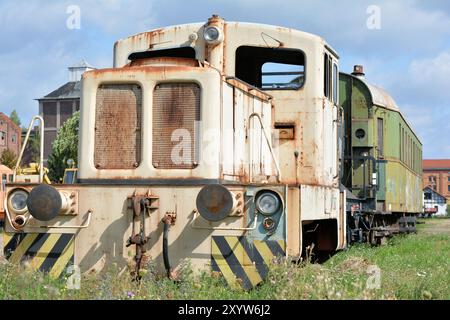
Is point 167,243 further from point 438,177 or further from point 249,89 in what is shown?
point 438,177

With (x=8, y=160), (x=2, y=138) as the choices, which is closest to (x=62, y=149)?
(x=8, y=160)

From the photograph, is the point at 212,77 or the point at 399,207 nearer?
the point at 212,77

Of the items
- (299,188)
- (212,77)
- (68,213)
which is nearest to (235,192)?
(299,188)

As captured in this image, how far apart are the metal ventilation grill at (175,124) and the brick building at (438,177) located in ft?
359

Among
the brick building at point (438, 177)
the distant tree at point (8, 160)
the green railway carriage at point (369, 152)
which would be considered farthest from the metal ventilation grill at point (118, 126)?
the brick building at point (438, 177)

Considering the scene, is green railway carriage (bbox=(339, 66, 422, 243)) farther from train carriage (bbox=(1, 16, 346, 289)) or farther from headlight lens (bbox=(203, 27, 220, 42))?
train carriage (bbox=(1, 16, 346, 289))

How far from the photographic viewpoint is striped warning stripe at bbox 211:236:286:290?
7230 millimetres

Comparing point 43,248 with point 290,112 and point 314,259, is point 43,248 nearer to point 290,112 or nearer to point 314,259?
point 290,112

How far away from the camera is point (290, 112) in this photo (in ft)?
29.8

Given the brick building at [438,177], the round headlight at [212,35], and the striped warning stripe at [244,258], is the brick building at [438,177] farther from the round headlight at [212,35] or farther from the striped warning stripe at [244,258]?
Result: the striped warning stripe at [244,258]

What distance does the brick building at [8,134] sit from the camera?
74.4 metres

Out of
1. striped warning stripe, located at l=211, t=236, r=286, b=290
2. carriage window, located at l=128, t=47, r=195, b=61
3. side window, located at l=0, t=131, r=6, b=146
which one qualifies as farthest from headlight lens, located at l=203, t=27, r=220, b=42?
side window, located at l=0, t=131, r=6, b=146

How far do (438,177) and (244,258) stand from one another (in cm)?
11238
